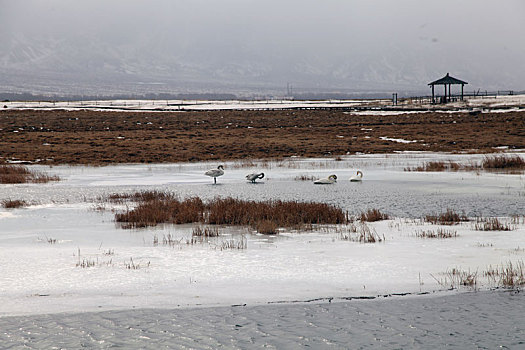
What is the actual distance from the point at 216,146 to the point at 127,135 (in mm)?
12702

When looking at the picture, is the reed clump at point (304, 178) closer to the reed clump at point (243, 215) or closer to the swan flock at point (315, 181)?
the swan flock at point (315, 181)

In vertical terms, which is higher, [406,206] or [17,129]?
[17,129]

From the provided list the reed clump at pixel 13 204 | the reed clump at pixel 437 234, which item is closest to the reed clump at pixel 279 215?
the reed clump at pixel 437 234

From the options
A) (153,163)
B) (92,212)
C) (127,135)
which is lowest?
(92,212)

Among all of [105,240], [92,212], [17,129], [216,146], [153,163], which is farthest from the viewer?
[17,129]

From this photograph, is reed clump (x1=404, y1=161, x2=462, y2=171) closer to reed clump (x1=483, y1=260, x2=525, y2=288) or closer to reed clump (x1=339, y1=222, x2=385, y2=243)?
reed clump (x1=339, y1=222, x2=385, y2=243)

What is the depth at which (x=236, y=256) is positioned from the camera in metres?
11.9

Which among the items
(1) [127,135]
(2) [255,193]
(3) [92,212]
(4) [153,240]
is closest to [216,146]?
(1) [127,135]

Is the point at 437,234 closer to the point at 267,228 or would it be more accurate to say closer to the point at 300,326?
the point at 267,228

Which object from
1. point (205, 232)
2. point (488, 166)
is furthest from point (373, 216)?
point (488, 166)

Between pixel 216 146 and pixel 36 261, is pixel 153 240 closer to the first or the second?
pixel 36 261

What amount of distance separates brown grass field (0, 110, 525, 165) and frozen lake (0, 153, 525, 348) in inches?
775

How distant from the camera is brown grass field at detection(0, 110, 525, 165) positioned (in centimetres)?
4047

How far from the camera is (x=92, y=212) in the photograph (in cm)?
1761
